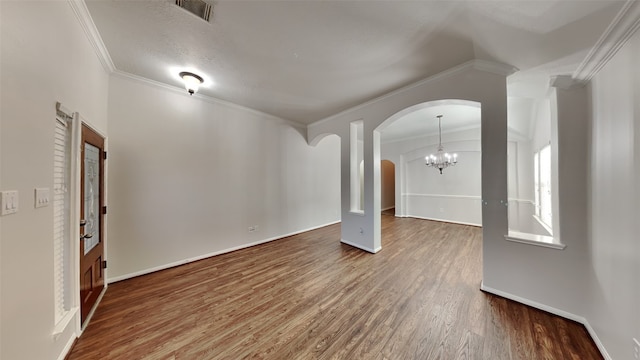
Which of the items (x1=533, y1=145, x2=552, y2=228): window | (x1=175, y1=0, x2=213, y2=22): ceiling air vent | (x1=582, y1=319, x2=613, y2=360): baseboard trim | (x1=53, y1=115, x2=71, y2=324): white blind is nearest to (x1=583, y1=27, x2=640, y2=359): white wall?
(x1=582, y1=319, x2=613, y2=360): baseboard trim

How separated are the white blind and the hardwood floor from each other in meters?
0.51

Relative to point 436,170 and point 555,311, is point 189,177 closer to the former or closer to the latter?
point 555,311

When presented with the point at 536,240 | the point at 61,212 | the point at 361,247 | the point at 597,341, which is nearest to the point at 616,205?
the point at 536,240

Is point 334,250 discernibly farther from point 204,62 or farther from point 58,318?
point 204,62

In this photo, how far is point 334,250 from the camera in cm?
394

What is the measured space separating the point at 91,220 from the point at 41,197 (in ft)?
3.81

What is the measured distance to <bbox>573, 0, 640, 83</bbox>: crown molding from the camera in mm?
1366

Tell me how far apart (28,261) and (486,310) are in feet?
12.4

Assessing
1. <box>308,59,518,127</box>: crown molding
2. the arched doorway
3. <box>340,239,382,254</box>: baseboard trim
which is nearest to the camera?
<box>308,59,518,127</box>: crown molding

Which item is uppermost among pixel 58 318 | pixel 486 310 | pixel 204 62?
pixel 204 62

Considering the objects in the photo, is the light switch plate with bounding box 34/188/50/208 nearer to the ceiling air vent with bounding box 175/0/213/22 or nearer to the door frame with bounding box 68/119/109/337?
the door frame with bounding box 68/119/109/337

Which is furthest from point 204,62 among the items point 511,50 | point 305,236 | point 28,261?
point 305,236

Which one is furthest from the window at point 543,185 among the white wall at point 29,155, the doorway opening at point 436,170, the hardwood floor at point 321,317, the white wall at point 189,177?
the white wall at point 29,155

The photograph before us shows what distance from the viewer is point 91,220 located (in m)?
2.22
